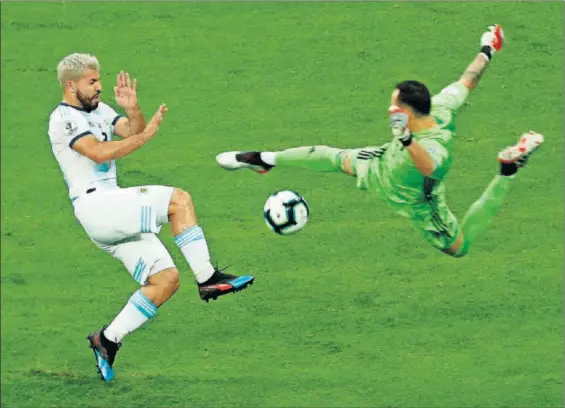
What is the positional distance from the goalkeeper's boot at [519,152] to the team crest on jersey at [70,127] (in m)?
3.08

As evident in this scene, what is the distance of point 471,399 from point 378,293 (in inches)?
61.7

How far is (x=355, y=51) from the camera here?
52.5 feet

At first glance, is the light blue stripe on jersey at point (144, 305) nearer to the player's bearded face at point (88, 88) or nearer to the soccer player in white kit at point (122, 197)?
the soccer player in white kit at point (122, 197)

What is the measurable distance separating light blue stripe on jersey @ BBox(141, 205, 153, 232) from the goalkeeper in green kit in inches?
27.8

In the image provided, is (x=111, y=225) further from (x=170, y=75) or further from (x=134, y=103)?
(x=170, y=75)

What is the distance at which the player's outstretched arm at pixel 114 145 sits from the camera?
11.3m

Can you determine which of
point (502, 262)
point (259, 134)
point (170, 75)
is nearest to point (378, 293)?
point (502, 262)

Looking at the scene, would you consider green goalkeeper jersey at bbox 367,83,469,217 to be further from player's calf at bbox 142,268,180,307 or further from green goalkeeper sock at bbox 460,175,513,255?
player's calf at bbox 142,268,180,307

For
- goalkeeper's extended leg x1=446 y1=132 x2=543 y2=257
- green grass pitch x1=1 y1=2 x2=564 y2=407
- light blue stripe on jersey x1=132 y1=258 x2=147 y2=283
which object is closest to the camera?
goalkeeper's extended leg x1=446 y1=132 x2=543 y2=257

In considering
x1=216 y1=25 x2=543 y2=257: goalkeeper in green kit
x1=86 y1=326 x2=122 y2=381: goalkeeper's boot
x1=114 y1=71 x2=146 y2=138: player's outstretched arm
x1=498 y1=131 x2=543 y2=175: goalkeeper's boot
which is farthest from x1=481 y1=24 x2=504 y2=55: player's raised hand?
x1=86 y1=326 x2=122 y2=381: goalkeeper's boot

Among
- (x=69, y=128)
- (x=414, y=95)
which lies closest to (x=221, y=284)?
(x=69, y=128)

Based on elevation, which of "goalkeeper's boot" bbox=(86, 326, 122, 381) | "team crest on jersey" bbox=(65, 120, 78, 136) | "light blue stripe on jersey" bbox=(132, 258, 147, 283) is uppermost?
"team crest on jersey" bbox=(65, 120, 78, 136)

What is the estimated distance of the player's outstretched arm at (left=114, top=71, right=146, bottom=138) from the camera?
11.6m

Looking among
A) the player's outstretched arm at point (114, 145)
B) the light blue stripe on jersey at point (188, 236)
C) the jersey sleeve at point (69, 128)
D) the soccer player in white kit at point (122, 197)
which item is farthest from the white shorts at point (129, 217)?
the jersey sleeve at point (69, 128)
